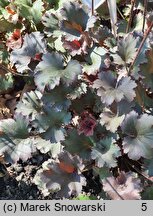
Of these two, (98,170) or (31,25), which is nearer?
(98,170)

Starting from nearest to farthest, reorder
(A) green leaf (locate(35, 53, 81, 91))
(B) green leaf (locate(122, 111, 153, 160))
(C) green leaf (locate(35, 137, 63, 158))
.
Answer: (B) green leaf (locate(122, 111, 153, 160)), (A) green leaf (locate(35, 53, 81, 91)), (C) green leaf (locate(35, 137, 63, 158))

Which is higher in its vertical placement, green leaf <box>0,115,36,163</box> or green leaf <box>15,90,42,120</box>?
green leaf <box>15,90,42,120</box>

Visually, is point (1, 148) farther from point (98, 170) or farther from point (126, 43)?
point (126, 43)

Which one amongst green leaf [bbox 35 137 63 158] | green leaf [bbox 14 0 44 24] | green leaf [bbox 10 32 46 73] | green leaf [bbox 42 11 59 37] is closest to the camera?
green leaf [bbox 35 137 63 158]

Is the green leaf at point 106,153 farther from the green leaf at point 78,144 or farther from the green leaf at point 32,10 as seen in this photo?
the green leaf at point 32,10

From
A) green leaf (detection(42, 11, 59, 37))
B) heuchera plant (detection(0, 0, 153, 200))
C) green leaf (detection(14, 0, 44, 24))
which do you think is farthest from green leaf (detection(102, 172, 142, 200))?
green leaf (detection(14, 0, 44, 24))

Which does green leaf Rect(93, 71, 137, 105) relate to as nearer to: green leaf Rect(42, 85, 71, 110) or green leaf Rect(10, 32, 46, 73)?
green leaf Rect(42, 85, 71, 110)

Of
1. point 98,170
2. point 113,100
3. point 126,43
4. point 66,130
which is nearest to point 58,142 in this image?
point 66,130

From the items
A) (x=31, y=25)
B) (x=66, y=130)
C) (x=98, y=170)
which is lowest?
(x=98, y=170)
